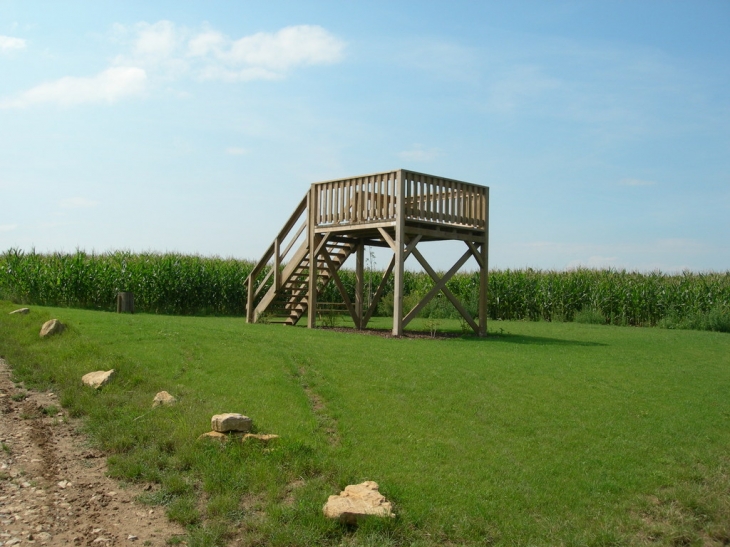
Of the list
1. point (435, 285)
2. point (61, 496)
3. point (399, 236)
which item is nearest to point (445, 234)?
point (435, 285)

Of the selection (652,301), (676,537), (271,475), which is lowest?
(676,537)

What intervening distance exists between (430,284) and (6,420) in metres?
29.2

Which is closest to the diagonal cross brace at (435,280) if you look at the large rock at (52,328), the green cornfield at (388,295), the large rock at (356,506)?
the green cornfield at (388,295)

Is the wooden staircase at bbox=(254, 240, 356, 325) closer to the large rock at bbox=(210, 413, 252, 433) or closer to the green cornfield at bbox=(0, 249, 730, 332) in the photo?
the green cornfield at bbox=(0, 249, 730, 332)

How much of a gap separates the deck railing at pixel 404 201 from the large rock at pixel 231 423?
1057 cm

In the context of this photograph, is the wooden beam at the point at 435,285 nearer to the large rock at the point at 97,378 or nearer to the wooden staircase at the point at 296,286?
the wooden staircase at the point at 296,286

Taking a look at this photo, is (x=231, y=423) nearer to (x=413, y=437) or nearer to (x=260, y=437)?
(x=260, y=437)

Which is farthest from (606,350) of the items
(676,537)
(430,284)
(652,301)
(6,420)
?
(430,284)

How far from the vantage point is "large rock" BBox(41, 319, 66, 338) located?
44.8 ft

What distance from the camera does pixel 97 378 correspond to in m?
10.2

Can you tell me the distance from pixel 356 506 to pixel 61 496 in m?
3.11

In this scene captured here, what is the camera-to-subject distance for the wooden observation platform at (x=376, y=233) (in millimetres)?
17922

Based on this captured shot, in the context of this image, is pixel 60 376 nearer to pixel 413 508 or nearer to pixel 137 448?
pixel 137 448

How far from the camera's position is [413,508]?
6387 millimetres
